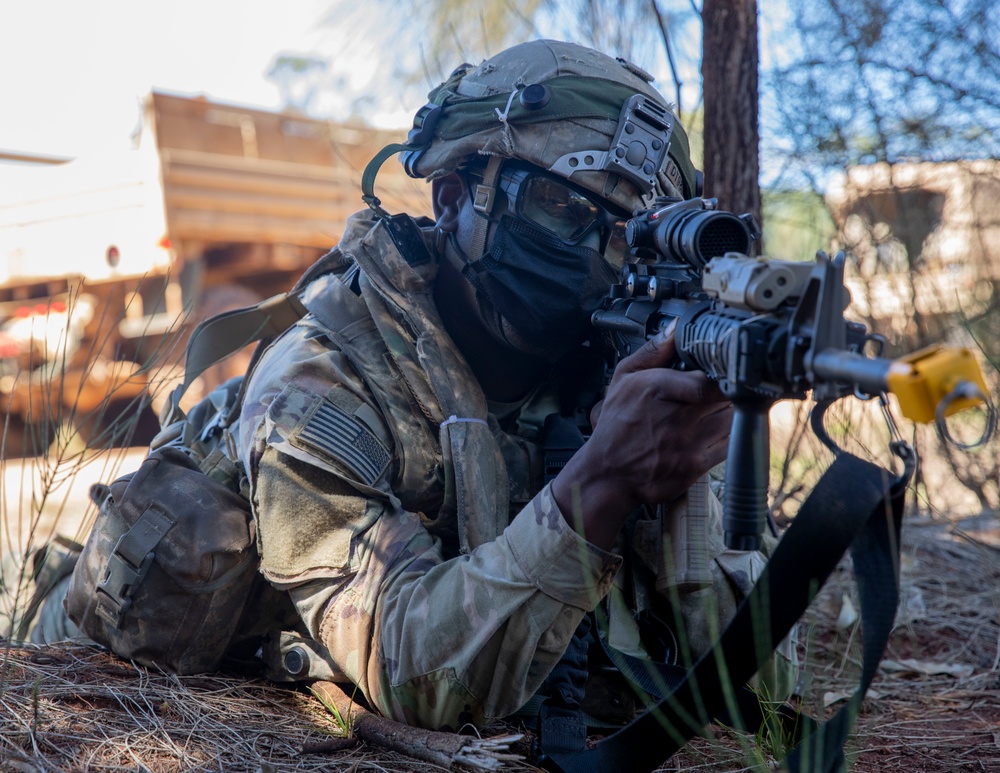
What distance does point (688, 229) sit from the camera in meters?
1.85

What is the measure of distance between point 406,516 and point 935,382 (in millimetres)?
1353

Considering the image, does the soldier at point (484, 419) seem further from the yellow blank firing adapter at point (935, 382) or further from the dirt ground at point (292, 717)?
the yellow blank firing adapter at point (935, 382)

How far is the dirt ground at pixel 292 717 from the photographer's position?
1.92 m

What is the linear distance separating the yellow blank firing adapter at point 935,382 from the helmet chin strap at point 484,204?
1.42m

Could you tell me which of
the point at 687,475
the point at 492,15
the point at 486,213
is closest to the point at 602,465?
the point at 687,475

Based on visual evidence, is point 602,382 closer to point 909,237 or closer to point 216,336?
point 216,336

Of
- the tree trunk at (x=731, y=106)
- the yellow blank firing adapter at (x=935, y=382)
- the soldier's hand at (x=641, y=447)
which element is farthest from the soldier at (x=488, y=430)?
the tree trunk at (x=731, y=106)

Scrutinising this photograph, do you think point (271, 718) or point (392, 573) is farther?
point (271, 718)

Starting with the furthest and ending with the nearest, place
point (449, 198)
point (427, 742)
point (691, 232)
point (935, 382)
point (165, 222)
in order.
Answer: point (165, 222) → point (449, 198) → point (427, 742) → point (691, 232) → point (935, 382)

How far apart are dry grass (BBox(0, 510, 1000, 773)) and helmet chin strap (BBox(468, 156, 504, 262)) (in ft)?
4.10

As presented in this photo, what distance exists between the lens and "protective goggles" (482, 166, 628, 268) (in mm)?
2416

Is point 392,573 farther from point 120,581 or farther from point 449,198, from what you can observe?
point 449,198

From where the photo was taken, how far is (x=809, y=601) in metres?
1.67

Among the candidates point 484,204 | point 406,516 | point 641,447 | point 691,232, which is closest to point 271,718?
point 406,516
